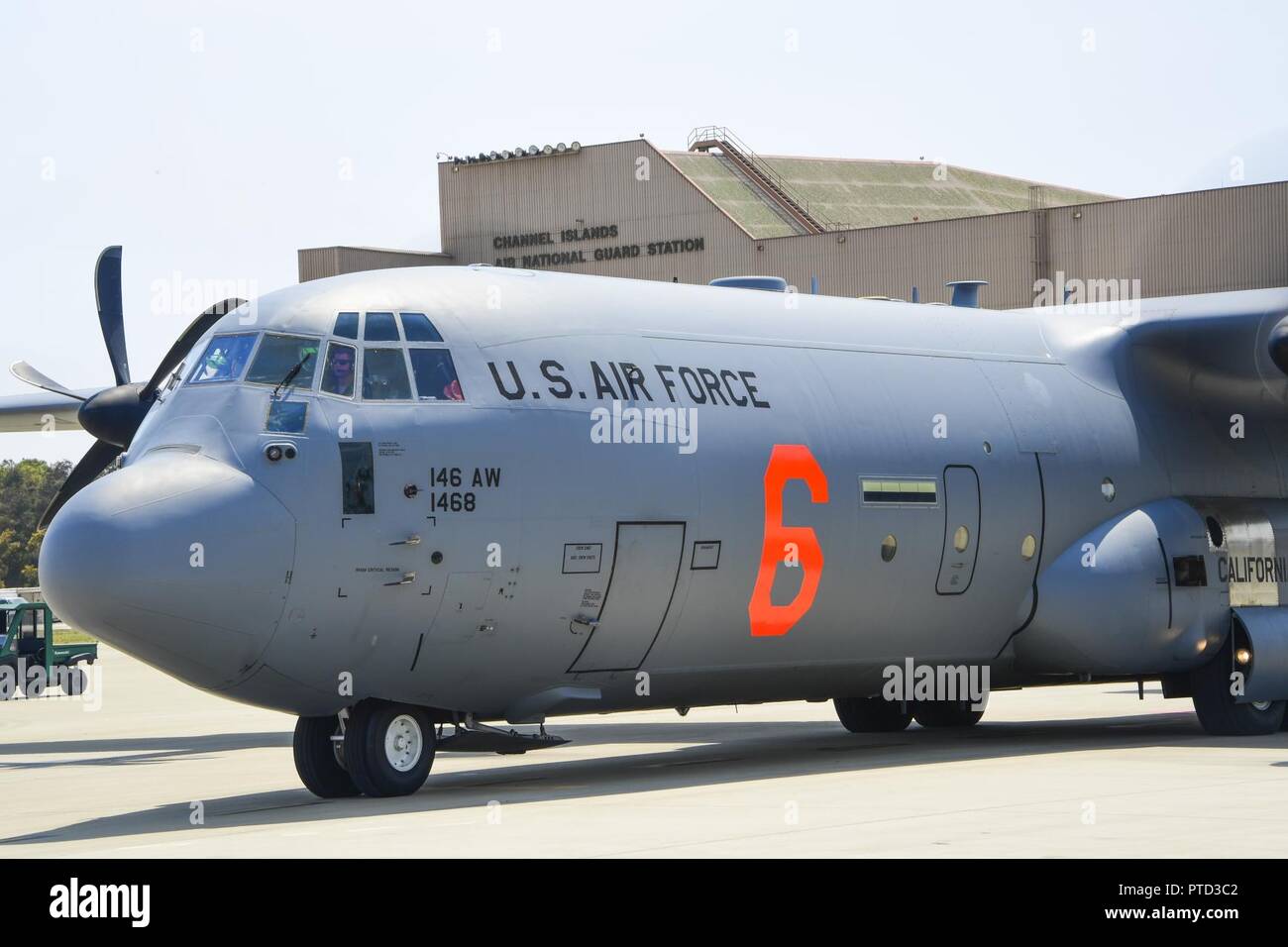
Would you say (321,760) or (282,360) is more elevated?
(282,360)

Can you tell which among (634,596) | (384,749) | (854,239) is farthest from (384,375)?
(854,239)

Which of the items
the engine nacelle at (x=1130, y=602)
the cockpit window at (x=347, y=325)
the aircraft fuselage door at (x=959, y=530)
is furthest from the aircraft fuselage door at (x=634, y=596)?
the engine nacelle at (x=1130, y=602)

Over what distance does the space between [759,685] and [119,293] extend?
39.7ft

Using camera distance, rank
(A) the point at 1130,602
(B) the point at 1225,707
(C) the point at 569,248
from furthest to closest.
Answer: (C) the point at 569,248 < (B) the point at 1225,707 < (A) the point at 1130,602

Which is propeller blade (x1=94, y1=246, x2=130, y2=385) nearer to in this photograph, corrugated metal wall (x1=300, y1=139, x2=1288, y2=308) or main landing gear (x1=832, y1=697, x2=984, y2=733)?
main landing gear (x1=832, y1=697, x2=984, y2=733)

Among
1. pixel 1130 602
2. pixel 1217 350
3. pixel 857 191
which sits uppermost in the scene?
pixel 857 191

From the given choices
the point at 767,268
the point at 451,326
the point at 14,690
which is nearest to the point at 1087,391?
the point at 451,326

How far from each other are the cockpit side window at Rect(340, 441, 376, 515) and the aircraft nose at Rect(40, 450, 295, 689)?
1.81 feet

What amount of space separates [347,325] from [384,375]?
1.76 ft

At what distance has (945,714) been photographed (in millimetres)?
21984

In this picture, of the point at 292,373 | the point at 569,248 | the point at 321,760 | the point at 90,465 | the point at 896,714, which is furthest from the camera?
the point at 569,248

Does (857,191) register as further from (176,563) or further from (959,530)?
(176,563)
